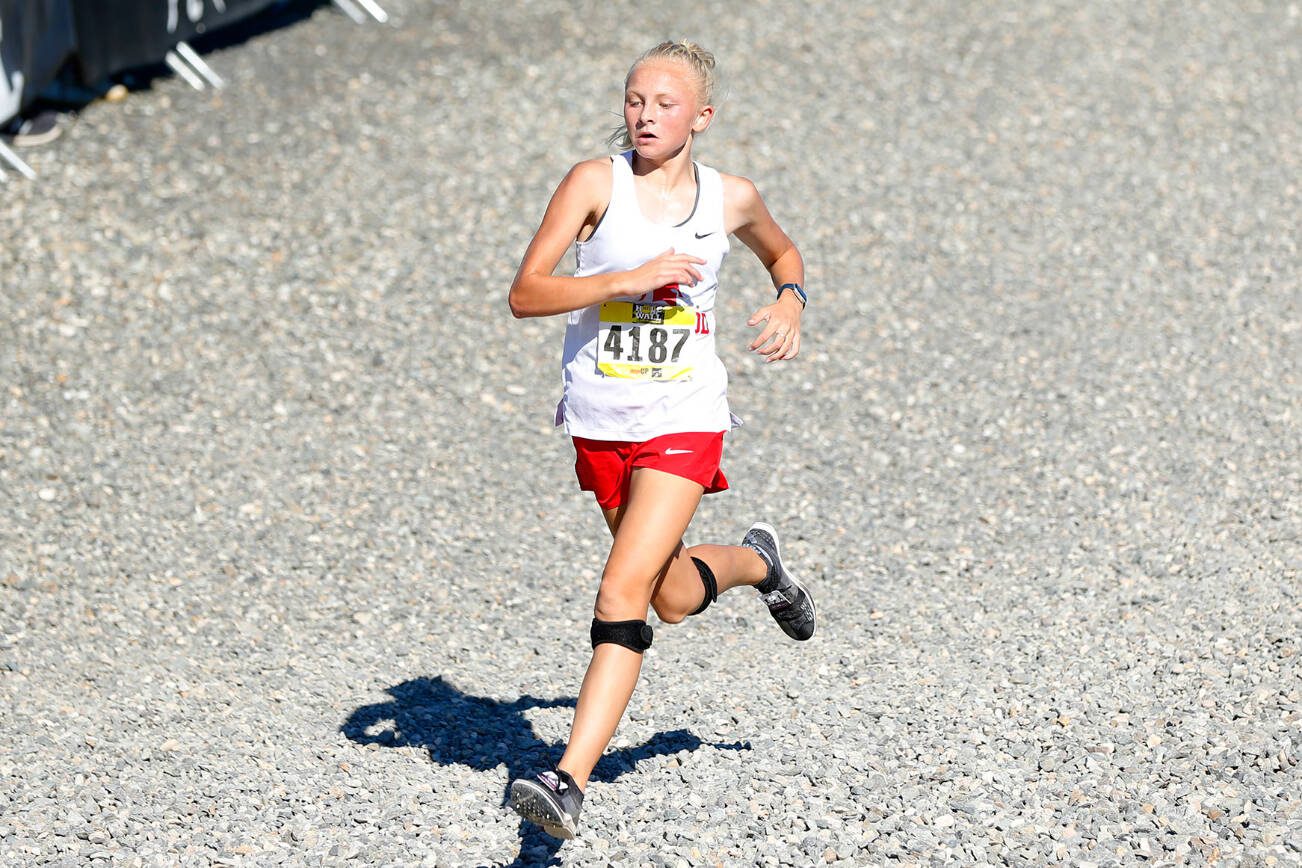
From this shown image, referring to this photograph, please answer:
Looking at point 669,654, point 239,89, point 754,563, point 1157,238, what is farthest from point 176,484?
point 1157,238

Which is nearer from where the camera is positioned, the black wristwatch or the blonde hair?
the blonde hair

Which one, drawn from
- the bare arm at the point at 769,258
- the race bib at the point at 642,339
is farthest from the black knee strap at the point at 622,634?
the bare arm at the point at 769,258

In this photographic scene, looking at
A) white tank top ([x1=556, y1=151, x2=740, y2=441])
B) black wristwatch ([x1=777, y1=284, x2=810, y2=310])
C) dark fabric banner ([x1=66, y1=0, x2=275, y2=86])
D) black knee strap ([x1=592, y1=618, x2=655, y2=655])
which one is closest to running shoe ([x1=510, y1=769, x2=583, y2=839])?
black knee strap ([x1=592, y1=618, x2=655, y2=655])

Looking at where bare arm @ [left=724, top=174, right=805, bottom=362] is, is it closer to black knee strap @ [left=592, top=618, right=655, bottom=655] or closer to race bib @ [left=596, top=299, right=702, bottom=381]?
race bib @ [left=596, top=299, right=702, bottom=381]

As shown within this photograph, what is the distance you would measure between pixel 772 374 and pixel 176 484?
335cm

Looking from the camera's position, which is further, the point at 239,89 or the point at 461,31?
the point at 461,31

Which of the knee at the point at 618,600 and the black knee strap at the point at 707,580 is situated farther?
the black knee strap at the point at 707,580

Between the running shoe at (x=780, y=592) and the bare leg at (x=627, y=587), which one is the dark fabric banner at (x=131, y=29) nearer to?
the running shoe at (x=780, y=592)

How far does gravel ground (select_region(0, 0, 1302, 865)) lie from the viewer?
16.0ft

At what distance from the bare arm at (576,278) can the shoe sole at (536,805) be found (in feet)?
3.93

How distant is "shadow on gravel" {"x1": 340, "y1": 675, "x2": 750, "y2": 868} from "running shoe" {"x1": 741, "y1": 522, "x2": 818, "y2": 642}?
0.47 metres

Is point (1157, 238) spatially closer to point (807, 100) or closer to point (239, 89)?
point (807, 100)

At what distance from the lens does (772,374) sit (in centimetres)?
881

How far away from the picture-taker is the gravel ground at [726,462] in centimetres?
486
